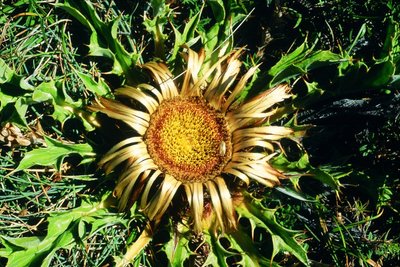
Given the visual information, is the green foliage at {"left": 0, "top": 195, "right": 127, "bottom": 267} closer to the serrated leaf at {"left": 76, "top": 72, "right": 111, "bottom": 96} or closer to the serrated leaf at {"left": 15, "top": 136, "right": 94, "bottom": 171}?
the serrated leaf at {"left": 15, "top": 136, "right": 94, "bottom": 171}

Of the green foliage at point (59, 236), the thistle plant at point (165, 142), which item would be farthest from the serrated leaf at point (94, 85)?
the green foliage at point (59, 236)

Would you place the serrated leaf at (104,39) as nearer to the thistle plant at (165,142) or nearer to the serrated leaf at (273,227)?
the thistle plant at (165,142)

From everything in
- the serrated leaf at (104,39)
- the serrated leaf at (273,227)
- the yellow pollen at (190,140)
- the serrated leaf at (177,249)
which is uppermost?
the serrated leaf at (104,39)

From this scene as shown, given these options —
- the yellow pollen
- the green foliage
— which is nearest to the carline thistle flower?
the yellow pollen

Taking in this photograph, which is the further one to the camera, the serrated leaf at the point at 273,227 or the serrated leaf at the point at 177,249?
the serrated leaf at the point at 177,249

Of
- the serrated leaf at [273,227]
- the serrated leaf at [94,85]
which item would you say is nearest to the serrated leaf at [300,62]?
the serrated leaf at [273,227]

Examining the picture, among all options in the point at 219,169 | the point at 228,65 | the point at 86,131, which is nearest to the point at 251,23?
the point at 228,65

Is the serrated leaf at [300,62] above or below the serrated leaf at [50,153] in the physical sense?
above

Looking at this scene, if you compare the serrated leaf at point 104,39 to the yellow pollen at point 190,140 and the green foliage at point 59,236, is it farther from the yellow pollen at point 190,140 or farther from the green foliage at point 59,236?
the green foliage at point 59,236

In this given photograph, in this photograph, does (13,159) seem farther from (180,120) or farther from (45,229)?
(180,120)
